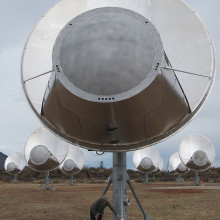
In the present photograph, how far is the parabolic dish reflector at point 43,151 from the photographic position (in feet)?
84.3

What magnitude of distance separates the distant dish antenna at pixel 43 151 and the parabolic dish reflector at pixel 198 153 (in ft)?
40.7

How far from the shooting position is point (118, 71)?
5676mm

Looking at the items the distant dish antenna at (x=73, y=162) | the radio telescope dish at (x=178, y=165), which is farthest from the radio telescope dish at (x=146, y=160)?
the radio telescope dish at (x=178, y=165)

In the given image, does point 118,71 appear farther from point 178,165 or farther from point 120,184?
point 178,165

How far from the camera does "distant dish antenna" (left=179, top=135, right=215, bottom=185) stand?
105ft

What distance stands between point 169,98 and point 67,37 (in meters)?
2.22

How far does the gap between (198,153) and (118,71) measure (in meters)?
28.1

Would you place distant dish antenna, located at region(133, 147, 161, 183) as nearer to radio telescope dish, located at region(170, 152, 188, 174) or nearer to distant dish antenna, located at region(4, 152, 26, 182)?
radio telescope dish, located at region(170, 152, 188, 174)

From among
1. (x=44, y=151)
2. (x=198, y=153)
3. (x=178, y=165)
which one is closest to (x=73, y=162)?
(x=44, y=151)

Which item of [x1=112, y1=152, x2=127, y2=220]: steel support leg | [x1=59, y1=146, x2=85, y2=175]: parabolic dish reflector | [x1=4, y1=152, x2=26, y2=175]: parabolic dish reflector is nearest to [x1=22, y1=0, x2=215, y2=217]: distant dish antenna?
[x1=112, y1=152, x2=127, y2=220]: steel support leg

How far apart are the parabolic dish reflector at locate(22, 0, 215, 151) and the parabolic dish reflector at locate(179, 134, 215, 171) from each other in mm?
25904

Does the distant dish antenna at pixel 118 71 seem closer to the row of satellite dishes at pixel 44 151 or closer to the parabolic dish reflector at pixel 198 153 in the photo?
the row of satellite dishes at pixel 44 151

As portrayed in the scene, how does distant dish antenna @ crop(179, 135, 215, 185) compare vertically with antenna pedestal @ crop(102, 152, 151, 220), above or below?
above

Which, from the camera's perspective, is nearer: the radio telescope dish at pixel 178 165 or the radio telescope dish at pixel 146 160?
the radio telescope dish at pixel 146 160
